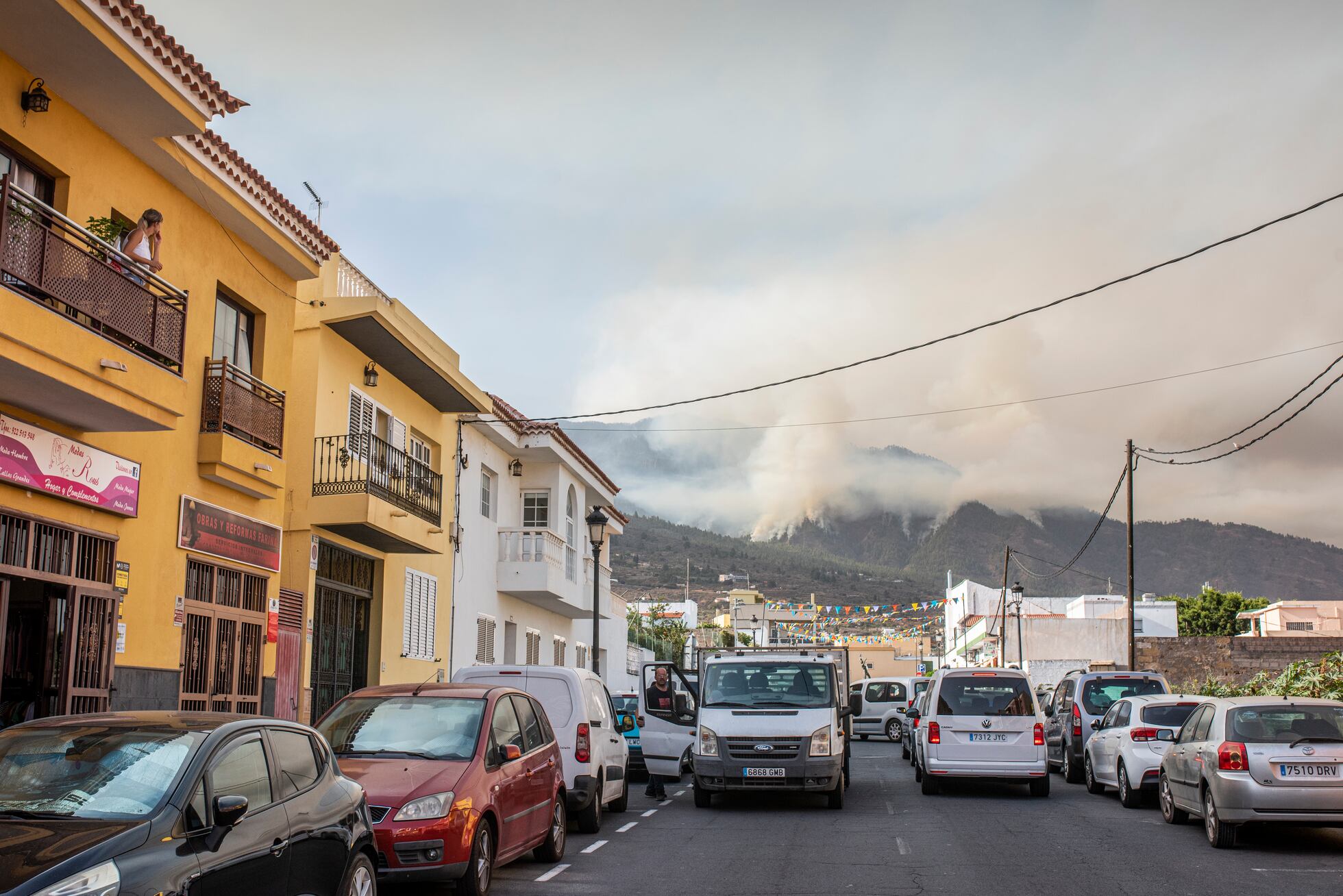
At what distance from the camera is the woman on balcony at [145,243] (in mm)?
13820

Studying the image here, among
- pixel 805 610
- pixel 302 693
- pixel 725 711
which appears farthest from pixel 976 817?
pixel 805 610

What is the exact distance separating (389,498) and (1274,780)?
14244 millimetres

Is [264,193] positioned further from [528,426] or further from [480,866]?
[528,426]

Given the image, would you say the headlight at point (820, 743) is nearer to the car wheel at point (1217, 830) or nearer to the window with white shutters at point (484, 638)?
the car wheel at point (1217, 830)

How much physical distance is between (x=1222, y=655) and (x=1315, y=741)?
39.0m

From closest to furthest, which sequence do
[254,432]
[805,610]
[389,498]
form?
[254,432] < [389,498] < [805,610]

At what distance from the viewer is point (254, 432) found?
1738 centimetres

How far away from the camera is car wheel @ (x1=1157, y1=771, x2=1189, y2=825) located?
1525cm

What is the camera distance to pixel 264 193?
17.2 m

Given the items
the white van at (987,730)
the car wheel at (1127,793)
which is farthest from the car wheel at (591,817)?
the car wheel at (1127,793)

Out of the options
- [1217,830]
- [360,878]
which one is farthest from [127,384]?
[1217,830]

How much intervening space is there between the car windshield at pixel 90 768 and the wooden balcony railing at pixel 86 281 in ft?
20.3

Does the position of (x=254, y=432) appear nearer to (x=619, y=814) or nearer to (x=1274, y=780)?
(x=619, y=814)

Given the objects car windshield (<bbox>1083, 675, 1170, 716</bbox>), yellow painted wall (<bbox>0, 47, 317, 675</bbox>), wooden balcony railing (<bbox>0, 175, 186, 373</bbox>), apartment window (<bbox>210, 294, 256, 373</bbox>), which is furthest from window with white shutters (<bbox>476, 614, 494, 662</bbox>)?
wooden balcony railing (<bbox>0, 175, 186, 373</bbox>)
